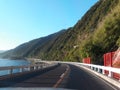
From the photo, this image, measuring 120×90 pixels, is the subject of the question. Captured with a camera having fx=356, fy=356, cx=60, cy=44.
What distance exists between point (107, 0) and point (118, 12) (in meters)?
98.2

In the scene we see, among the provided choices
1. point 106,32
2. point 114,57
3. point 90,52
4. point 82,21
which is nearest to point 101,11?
point 82,21

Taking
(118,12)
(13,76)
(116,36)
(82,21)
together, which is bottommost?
(13,76)

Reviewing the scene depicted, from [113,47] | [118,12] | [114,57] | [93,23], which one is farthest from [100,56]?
[93,23]

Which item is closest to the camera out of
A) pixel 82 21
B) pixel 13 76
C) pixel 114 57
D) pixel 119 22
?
pixel 13 76

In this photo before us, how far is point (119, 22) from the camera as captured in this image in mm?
69438

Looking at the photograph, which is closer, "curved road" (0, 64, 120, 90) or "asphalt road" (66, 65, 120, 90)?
"asphalt road" (66, 65, 120, 90)

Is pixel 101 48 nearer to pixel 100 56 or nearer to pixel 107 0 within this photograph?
pixel 100 56

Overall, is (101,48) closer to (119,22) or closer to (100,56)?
(100,56)

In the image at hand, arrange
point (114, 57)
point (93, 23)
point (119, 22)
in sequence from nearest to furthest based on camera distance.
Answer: point (114, 57), point (119, 22), point (93, 23)

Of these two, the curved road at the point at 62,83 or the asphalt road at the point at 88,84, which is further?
the curved road at the point at 62,83

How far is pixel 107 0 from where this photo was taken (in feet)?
547

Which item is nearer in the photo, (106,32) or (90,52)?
(106,32)

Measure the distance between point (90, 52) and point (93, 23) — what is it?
266ft

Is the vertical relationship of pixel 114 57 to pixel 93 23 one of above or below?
below
